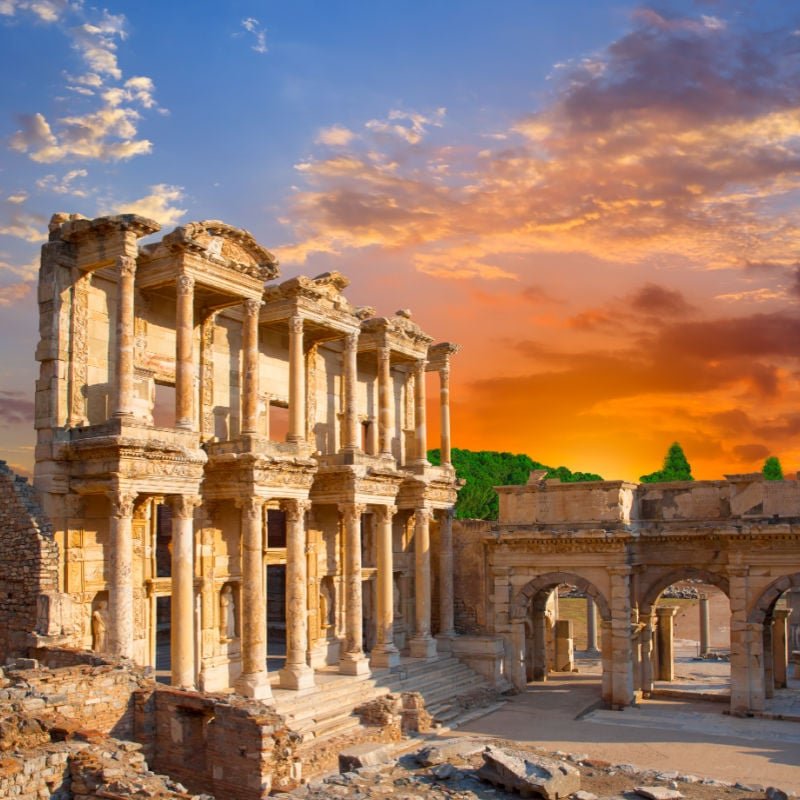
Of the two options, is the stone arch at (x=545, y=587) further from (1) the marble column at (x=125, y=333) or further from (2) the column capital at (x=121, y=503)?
(1) the marble column at (x=125, y=333)

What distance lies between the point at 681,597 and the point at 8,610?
5588 cm

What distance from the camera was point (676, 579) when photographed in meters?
29.6

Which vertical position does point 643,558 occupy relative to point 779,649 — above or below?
above

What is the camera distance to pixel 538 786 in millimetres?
15125

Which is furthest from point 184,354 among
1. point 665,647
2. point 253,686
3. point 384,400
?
point 665,647

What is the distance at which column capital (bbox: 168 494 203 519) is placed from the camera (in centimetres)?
2223

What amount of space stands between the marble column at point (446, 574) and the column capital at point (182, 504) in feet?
42.9

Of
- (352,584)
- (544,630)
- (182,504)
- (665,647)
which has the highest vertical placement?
(182,504)

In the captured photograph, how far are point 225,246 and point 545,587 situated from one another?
50.8 feet

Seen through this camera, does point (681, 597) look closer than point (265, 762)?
No

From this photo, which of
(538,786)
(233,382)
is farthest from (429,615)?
(538,786)

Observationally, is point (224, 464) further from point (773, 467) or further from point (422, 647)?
point (773, 467)

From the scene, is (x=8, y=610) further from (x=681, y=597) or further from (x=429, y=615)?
(x=681, y=597)

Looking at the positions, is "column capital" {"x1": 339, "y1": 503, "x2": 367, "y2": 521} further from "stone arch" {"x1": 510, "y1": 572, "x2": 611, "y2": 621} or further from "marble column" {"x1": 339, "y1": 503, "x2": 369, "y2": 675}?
"stone arch" {"x1": 510, "y1": 572, "x2": 611, "y2": 621}
